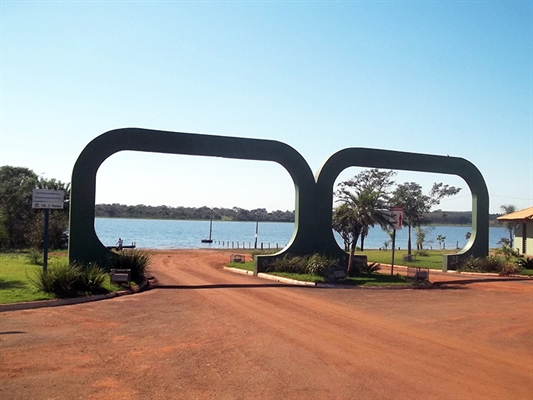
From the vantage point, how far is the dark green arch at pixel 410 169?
22.0 meters

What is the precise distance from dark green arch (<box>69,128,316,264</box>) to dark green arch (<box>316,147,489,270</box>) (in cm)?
56

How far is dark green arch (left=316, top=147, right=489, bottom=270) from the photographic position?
72.3ft

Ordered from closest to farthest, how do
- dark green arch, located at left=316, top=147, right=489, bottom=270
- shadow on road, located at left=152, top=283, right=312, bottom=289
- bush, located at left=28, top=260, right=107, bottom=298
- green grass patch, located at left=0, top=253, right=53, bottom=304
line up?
green grass patch, located at left=0, top=253, right=53, bottom=304 < bush, located at left=28, top=260, right=107, bottom=298 < shadow on road, located at left=152, top=283, right=312, bottom=289 < dark green arch, located at left=316, top=147, right=489, bottom=270

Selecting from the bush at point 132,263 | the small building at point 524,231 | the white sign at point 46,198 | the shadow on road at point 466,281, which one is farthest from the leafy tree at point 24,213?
the small building at point 524,231

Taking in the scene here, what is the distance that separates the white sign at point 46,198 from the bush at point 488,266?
59.2 feet

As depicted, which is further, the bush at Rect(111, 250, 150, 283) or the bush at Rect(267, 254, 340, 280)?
the bush at Rect(267, 254, 340, 280)

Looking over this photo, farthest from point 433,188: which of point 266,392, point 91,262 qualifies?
point 266,392

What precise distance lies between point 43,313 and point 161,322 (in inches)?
111

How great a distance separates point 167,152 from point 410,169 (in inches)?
451

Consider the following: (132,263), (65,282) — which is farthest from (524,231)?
(65,282)

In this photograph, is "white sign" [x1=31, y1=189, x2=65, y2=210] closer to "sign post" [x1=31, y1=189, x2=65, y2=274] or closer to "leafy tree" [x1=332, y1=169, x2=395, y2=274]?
"sign post" [x1=31, y1=189, x2=65, y2=274]

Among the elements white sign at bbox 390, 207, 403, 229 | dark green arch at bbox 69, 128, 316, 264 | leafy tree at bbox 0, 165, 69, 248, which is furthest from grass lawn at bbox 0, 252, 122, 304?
leafy tree at bbox 0, 165, 69, 248

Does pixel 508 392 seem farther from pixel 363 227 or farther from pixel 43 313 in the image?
pixel 363 227

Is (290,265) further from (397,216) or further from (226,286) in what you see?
(397,216)
